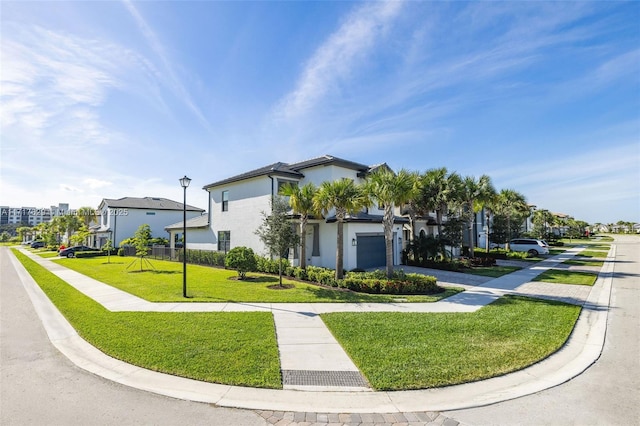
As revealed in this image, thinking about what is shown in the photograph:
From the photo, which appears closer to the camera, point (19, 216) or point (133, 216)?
point (133, 216)

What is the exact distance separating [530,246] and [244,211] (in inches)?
1172

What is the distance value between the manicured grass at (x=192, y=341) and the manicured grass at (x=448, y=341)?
1944mm

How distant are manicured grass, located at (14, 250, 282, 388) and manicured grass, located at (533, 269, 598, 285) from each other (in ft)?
52.4

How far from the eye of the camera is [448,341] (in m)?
7.08

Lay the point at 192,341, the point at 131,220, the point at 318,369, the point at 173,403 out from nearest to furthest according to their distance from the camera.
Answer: the point at 173,403
the point at 318,369
the point at 192,341
the point at 131,220

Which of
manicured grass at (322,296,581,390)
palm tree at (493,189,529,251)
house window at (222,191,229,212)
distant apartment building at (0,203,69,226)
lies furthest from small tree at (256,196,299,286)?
distant apartment building at (0,203,69,226)

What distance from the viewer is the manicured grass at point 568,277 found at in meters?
15.6

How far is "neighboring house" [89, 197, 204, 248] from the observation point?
124 feet

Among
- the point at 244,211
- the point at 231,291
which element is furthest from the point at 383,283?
the point at 244,211

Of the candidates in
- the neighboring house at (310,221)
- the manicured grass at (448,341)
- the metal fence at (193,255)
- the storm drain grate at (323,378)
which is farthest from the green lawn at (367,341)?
the metal fence at (193,255)

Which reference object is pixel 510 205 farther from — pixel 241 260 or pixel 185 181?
pixel 185 181

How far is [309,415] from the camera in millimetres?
4344

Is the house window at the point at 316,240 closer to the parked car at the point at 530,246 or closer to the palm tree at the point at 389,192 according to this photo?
the palm tree at the point at 389,192

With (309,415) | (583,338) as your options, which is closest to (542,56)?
(583,338)
